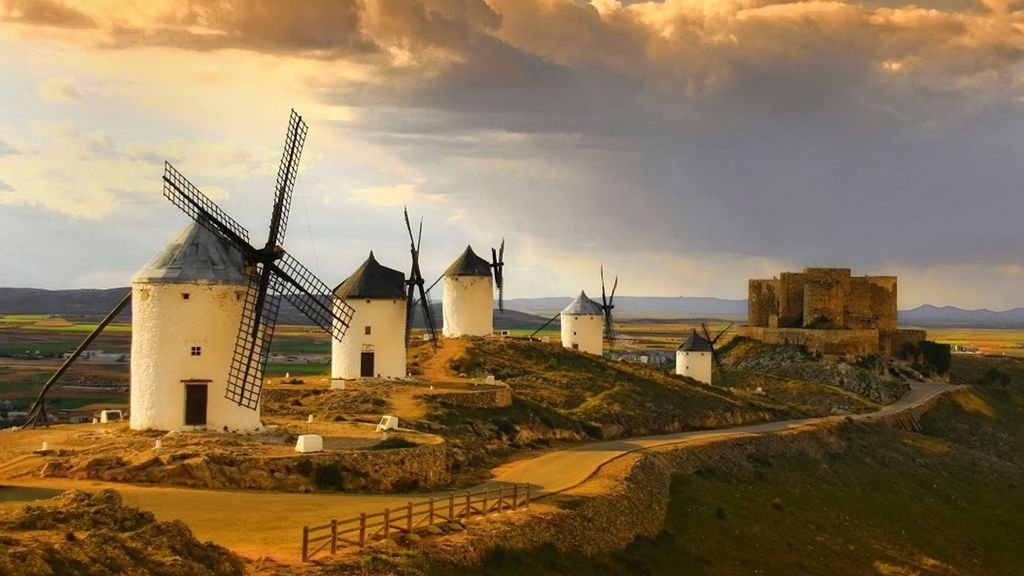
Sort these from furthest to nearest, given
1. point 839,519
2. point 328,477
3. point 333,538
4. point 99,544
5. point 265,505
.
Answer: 1. point 839,519
2. point 328,477
3. point 265,505
4. point 333,538
5. point 99,544

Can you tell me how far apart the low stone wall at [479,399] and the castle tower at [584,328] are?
85.6 ft

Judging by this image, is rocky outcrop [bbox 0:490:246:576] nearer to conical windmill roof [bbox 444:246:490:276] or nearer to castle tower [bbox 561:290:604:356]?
conical windmill roof [bbox 444:246:490:276]

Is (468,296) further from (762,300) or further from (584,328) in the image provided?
(762,300)

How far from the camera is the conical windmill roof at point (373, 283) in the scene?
53.9 meters

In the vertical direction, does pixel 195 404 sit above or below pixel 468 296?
below

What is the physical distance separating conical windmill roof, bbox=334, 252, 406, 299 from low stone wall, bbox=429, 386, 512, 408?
751 centimetres

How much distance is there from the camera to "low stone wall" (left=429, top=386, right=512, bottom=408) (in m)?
48.0

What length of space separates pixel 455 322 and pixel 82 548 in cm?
5121

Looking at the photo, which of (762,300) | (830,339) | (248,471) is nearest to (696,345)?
(830,339)

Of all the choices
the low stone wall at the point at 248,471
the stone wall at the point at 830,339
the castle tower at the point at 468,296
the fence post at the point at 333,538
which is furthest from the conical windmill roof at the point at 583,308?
the fence post at the point at 333,538

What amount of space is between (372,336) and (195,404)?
18615 millimetres

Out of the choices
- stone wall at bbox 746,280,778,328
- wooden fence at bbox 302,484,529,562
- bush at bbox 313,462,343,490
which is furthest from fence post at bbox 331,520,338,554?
stone wall at bbox 746,280,778,328

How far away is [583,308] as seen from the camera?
252 ft

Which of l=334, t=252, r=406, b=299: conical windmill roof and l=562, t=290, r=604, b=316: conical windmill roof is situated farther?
l=562, t=290, r=604, b=316: conical windmill roof
